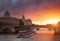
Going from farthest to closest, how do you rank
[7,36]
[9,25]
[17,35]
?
[17,35]
[7,36]
[9,25]

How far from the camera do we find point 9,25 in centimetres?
528

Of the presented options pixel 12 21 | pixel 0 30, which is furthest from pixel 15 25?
pixel 0 30

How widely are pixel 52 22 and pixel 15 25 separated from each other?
3.91 ft

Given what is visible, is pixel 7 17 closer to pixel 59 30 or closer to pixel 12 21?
pixel 12 21

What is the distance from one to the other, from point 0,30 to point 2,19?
1.74 ft

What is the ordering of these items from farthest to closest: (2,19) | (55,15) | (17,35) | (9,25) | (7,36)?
(17,35), (7,36), (9,25), (2,19), (55,15)

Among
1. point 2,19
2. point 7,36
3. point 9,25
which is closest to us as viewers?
point 2,19

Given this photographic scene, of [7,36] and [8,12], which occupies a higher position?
[8,12]

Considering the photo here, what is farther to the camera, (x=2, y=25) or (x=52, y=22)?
(x=2, y=25)

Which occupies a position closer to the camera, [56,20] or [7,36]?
[56,20]

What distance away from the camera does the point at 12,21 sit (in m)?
5.02

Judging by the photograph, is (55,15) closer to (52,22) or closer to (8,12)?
(52,22)

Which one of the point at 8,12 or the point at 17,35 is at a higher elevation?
the point at 8,12

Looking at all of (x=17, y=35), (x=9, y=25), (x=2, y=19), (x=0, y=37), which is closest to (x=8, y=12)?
(x=2, y=19)
